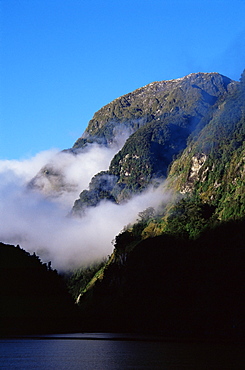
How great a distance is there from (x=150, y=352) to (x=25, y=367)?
43.9 meters

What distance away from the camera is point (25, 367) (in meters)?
110

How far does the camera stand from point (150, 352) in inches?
5650

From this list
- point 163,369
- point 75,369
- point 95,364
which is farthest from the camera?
point 95,364

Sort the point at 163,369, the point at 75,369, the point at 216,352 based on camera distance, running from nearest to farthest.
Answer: the point at 163,369 < the point at 75,369 < the point at 216,352

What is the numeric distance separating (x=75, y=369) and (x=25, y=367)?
34.2ft

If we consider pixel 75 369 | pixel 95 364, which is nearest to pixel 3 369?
pixel 75 369

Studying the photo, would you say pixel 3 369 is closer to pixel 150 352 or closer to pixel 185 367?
pixel 185 367

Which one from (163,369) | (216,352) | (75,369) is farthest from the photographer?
(216,352)

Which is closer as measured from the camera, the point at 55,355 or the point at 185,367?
the point at 185,367

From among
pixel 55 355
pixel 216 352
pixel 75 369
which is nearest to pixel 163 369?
pixel 75 369

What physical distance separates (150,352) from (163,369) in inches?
1670

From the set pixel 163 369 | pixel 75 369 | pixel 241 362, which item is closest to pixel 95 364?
pixel 75 369

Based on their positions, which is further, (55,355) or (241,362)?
(55,355)

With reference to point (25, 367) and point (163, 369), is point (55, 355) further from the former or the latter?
point (163, 369)
